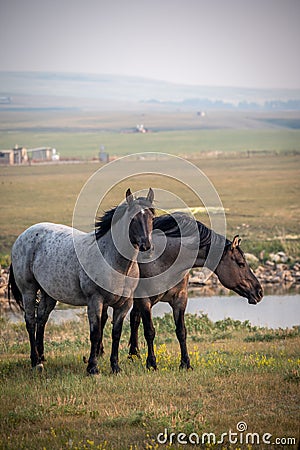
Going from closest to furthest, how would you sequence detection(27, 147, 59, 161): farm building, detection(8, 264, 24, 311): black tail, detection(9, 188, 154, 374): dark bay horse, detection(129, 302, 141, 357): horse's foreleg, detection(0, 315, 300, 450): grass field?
detection(0, 315, 300, 450): grass field
detection(9, 188, 154, 374): dark bay horse
detection(129, 302, 141, 357): horse's foreleg
detection(8, 264, 24, 311): black tail
detection(27, 147, 59, 161): farm building

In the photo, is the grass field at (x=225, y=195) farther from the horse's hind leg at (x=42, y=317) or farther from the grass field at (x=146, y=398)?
the grass field at (x=146, y=398)

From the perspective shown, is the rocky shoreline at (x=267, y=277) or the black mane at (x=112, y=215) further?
the rocky shoreline at (x=267, y=277)

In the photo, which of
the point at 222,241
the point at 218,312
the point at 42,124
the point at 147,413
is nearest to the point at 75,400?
the point at 147,413

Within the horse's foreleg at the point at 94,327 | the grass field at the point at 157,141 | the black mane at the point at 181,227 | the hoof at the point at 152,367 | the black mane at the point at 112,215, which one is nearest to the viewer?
the black mane at the point at 112,215

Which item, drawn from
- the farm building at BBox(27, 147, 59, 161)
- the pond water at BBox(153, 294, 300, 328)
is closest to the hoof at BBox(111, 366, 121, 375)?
the pond water at BBox(153, 294, 300, 328)

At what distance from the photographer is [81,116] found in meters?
181

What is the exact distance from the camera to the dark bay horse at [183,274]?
11164 mm

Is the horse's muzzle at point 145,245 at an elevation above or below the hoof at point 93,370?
above

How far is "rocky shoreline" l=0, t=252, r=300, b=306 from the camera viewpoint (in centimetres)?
2308

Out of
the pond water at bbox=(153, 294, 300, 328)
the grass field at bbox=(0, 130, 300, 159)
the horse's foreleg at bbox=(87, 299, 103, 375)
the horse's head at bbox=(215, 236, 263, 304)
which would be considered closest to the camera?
the horse's foreleg at bbox=(87, 299, 103, 375)

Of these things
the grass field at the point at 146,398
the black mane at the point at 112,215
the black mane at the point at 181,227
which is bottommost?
the grass field at the point at 146,398

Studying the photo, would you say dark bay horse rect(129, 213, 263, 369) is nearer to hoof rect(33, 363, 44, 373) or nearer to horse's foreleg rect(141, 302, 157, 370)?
horse's foreleg rect(141, 302, 157, 370)

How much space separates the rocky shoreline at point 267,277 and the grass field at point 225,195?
1364 millimetres

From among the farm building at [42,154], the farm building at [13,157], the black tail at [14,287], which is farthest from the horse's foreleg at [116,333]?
the farm building at [42,154]
